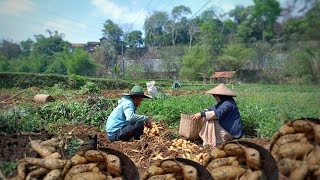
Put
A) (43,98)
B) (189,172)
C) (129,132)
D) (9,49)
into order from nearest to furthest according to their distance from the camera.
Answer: (189,172) < (9,49) < (129,132) < (43,98)

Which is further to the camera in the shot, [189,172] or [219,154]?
[219,154]

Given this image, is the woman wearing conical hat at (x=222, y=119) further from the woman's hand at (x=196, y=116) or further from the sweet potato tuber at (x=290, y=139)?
the sweet potato tuber at (x=290, y=139)

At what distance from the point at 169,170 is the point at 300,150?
103 centimetres

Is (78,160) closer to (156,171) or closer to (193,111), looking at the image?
(156,171)

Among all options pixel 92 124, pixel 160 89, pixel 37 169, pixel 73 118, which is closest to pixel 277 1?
pixel 37 169

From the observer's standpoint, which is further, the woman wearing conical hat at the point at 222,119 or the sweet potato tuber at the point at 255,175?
the woman wearing conical hat at the point at 222,119

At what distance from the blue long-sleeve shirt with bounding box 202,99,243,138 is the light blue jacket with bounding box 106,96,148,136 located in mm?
1108

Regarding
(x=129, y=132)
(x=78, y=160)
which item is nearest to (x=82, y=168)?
(x=78, y=160)

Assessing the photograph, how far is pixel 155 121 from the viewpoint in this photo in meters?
8.20

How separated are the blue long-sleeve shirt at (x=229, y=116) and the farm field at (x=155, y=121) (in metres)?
0.25

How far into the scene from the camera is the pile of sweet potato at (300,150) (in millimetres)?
2562

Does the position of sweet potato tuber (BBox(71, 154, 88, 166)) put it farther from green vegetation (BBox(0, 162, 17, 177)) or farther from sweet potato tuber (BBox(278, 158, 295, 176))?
sweet potato tuber (BBox(278, 158, 295, 176))

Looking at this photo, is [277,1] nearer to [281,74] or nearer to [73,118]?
→ [281,74]

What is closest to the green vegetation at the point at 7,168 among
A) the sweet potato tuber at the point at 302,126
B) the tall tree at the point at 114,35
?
the sweet potato tuber at the point at 302,126
